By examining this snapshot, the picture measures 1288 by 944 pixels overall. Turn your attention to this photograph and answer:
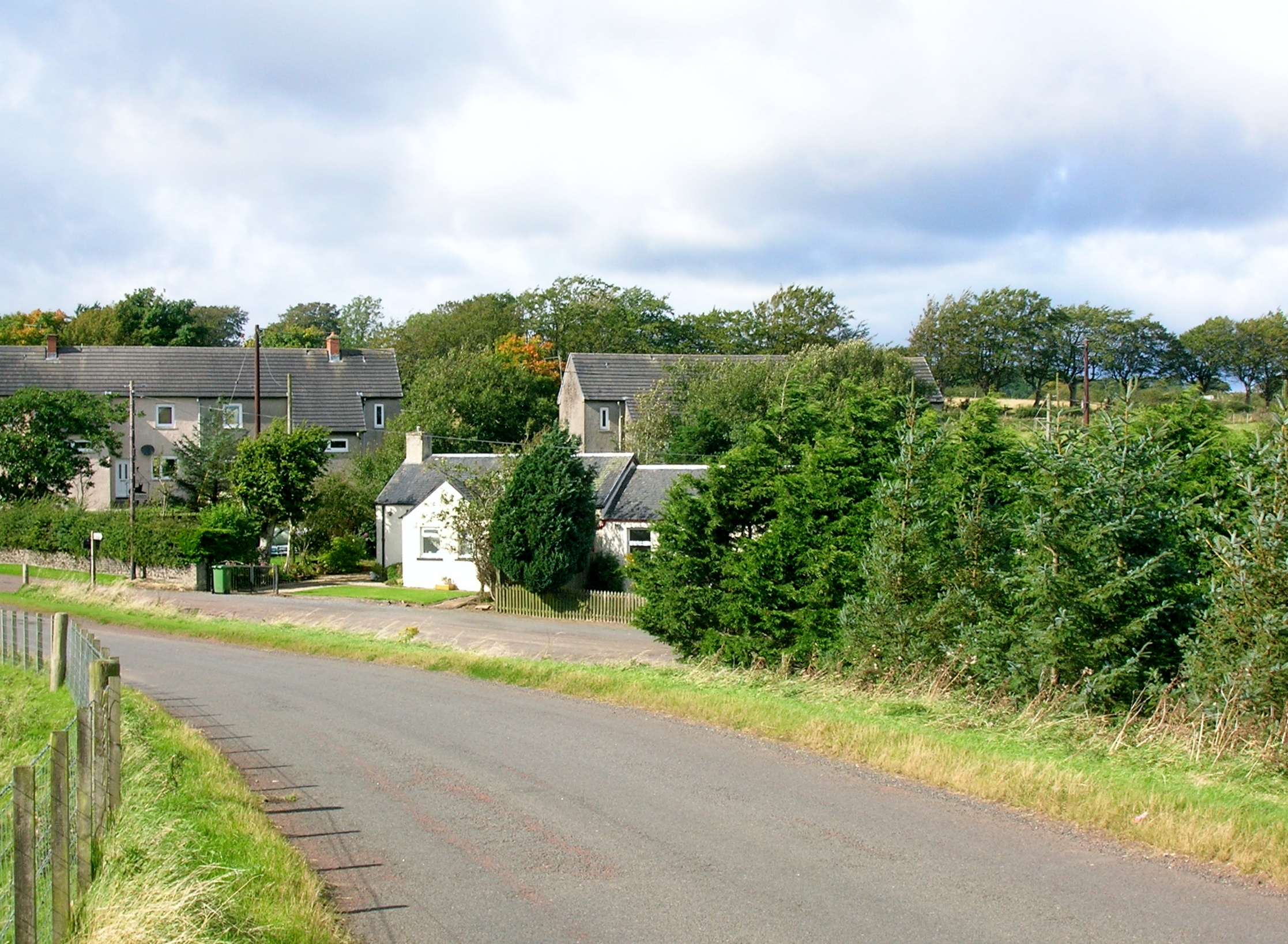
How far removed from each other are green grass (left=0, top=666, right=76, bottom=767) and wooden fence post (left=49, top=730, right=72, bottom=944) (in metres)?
7.91

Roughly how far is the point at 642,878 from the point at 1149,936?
3527mm

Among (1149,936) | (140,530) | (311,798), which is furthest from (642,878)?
(140,530)

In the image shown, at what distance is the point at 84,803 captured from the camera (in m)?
7.89

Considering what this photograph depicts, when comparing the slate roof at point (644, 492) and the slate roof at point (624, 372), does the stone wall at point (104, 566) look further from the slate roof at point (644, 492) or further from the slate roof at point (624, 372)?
the slate roof at point (624, 372)

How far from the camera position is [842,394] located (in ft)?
149

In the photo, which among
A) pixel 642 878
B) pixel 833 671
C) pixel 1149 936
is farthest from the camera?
pixel 833 671

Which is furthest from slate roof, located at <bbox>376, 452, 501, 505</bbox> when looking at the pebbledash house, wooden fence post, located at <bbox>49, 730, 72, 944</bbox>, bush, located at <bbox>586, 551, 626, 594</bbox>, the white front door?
wooden fence post, located at <bbox>49, 730, 72, 944</bbox>

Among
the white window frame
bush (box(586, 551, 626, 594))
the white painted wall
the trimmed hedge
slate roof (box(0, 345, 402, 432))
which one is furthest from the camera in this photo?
slate roof (box(0, 345, 402, 432))

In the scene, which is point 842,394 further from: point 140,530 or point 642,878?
point 642,878

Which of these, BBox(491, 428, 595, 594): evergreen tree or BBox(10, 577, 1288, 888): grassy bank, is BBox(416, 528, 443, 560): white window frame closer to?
BBox(491, 428, 595, 594): evergreen tree

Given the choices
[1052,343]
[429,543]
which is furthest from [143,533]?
[1052,343]

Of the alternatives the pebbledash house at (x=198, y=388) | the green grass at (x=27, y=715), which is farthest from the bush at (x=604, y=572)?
the pebbledash house at (x=198, y=388)

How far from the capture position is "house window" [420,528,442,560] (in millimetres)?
45406

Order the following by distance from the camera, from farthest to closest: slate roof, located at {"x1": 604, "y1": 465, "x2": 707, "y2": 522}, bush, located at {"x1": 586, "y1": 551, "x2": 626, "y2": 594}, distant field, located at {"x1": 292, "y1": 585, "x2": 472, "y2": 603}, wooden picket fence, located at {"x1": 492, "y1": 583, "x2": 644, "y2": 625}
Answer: distant field, located at {"x1": 292, "y1": 585, "x2": 472, "y2": 603}
bush, located at {"x1": 586, "y1": 551, "x2": 626, "y2": 594}
slate roof, located at {"x1": 604, "y1": 465, "x2": 707, "y2": 522}
wooden picket fence, located at {"x1": 492, "y1": 583, "x2": 644, "y2": 625}
